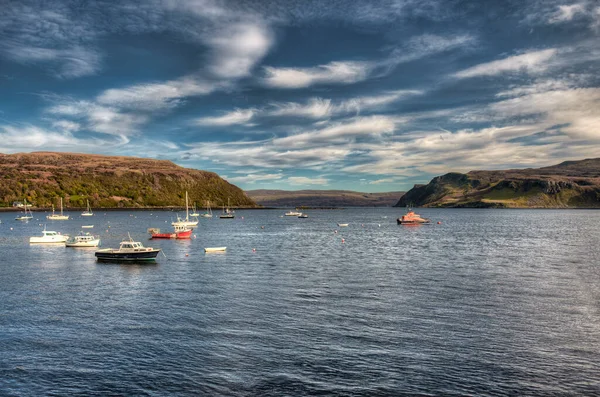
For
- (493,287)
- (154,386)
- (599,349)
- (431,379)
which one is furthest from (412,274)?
(154,386)

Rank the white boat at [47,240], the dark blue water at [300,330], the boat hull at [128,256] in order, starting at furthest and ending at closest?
1. the white boat at [47,240]
2. the boat hull at [128,256]
3. the dark blue water at [300,330]

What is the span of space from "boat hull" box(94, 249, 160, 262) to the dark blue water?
6.68 m

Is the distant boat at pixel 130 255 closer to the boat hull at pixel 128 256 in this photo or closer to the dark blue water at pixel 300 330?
the boat hull at pixel 128 256

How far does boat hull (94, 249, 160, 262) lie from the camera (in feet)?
257

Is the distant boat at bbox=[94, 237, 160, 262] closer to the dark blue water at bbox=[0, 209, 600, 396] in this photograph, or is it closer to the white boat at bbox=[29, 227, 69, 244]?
the dark blue water at bbox=[0, 209, 600, 396]

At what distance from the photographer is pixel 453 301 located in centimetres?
4712

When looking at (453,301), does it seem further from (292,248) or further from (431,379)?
(292,248)

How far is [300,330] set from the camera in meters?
36.9

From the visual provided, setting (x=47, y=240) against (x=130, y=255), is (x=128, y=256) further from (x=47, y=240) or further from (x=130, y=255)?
(x=47, y=240)

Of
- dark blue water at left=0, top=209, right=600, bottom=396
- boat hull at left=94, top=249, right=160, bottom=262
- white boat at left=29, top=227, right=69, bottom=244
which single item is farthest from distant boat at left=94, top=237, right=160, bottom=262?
white boat at left=29, top=227, right=69, bottom=244

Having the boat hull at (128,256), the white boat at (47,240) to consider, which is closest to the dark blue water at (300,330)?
the boat hull at (128,256)

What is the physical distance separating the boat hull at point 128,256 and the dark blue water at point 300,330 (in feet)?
21.9

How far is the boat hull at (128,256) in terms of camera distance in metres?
78.3

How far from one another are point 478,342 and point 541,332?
6638 millimetres
